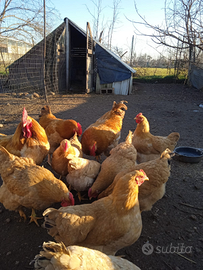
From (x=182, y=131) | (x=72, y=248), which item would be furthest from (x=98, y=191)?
(x=182, y=131)

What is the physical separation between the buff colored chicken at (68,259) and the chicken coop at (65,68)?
354 inches

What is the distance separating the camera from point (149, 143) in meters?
3.11

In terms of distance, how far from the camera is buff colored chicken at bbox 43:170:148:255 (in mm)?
1581

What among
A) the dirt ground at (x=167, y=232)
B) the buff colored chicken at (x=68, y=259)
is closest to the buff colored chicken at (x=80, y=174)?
the dirt ground at (x=167, y=232)

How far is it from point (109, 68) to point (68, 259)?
33.1ft

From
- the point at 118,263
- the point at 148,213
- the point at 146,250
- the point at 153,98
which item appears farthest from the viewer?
the point at 153,98

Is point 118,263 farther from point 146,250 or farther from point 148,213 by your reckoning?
point 148,213

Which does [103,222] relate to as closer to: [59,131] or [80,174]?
[80,174]

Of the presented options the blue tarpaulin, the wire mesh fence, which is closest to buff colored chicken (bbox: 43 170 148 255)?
the wire mesh fence

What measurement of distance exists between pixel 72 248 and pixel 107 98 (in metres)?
8.61

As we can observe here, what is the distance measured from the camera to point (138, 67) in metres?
17.2

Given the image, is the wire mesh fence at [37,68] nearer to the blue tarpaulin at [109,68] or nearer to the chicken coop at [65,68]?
the chicken coop at [65,68]

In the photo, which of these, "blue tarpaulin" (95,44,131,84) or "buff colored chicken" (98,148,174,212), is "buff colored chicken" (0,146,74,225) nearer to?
"buff colored chicken" (98,148,174,212)

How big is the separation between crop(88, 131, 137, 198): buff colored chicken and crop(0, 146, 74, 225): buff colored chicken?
39 centimetres
